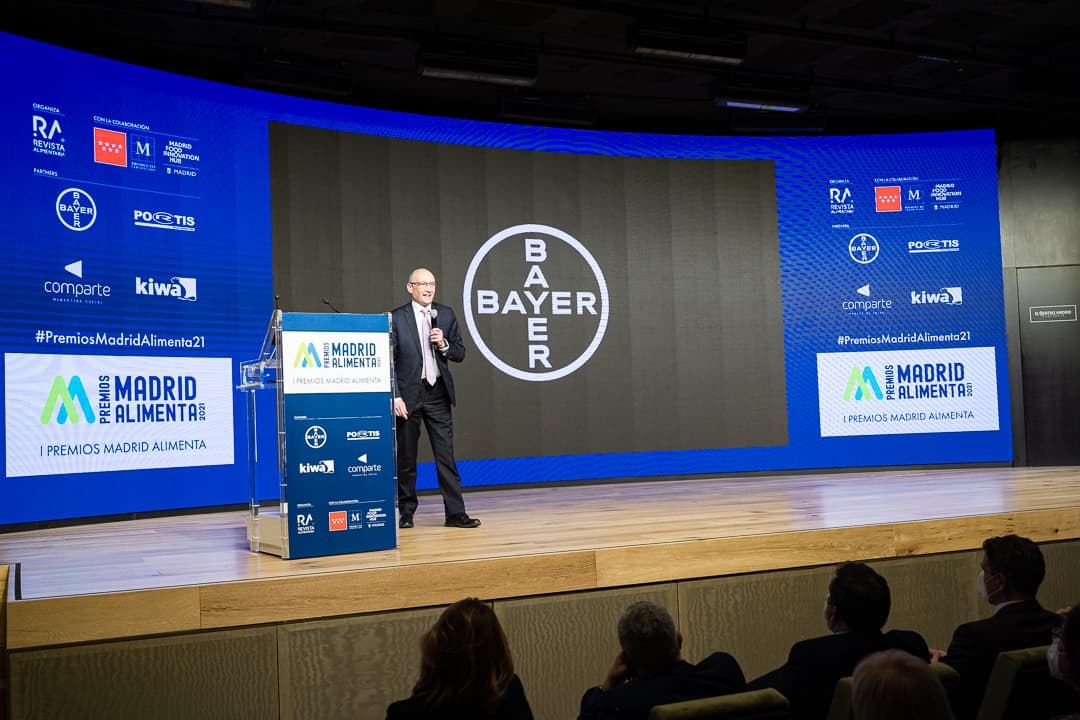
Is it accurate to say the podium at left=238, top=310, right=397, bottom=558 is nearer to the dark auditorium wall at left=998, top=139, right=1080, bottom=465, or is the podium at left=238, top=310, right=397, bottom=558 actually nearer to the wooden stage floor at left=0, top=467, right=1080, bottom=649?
the wooden stage floor at left=0, top=467, right=1080, bottom=649

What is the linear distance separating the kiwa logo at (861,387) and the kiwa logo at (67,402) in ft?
21.5

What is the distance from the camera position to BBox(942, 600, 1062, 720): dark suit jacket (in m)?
2.78

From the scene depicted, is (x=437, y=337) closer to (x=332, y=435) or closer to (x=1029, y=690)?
(x=332, y=435)

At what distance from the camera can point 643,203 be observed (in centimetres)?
936

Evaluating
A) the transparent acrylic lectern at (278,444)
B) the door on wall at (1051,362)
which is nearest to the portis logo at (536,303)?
the transparent acrylic lectern at (278,444)

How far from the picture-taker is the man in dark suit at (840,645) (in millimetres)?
2602

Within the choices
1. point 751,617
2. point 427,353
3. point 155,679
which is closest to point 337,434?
point 155,679

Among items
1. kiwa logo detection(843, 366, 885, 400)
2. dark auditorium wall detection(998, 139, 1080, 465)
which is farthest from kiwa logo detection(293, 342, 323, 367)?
dark auditorium wall detection(998, 139, 1080, 465)

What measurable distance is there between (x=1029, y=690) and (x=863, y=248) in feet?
25.4

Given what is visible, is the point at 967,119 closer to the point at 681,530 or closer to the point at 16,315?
the point at 681,530

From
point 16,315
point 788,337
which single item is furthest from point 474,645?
point 788,337

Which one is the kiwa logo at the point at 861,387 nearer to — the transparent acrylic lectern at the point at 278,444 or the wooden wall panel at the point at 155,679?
the transparent acrylic lectern at the point at 278,444

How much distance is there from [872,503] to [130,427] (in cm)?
478

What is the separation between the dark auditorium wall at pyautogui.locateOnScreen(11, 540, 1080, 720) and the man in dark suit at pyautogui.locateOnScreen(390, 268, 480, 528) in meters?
1.61
